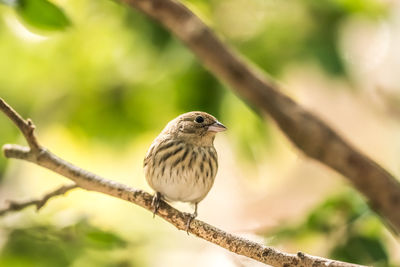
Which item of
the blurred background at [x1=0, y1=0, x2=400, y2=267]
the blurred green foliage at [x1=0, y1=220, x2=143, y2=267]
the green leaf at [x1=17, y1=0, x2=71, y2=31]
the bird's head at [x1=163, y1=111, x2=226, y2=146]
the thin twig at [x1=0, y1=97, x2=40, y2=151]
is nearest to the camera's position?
the thin twig at [x1=0, y1=97, x2=40, y2=151]

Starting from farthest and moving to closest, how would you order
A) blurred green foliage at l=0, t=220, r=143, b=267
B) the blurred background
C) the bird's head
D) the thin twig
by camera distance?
the blurred background → the bird's head → blurred green foliage at l=0, t=220, r=143, b=267 → the thin twig

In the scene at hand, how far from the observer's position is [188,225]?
990 mm

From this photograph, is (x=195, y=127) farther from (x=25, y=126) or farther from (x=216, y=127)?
(x=25, y=126)

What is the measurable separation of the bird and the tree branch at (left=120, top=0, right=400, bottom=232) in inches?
11.8

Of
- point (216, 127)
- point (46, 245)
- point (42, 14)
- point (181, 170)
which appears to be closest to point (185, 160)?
point (181, 170)

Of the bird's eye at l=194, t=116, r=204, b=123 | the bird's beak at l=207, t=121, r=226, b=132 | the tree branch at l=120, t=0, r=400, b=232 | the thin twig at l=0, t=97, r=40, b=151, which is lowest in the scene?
the thin twig at l=0, t=97, r=40, b=151

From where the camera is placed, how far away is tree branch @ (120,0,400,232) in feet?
3.33

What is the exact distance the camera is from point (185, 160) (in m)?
1.49

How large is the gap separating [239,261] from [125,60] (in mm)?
1085

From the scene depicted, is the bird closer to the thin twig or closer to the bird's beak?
the bird's beak

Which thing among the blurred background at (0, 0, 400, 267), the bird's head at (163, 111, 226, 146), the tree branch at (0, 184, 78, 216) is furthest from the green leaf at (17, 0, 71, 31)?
the blurred background at (0, 0, 400, 267)

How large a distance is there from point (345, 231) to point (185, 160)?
1.50ft

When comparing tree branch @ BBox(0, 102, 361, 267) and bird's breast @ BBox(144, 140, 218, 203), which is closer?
tree branch @ BBox(0, 102, 361, 267)

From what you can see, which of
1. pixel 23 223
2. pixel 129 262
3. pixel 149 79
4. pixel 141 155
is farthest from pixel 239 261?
pixel 141 155
